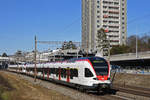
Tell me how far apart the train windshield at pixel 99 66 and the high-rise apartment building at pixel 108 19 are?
335 ft

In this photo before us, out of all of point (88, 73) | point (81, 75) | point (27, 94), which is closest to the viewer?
point (27, 94)

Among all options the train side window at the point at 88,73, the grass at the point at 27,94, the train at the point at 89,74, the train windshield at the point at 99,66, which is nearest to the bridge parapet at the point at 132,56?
the train at the point at 89,74

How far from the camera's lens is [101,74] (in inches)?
864

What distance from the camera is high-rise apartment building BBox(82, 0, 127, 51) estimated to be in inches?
4978

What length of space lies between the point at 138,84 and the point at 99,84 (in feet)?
57.9

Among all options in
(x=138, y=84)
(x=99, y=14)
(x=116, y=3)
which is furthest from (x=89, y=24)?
(x=138, y=84)

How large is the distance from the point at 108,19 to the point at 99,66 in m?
110

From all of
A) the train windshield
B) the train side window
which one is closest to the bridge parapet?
the train windshield

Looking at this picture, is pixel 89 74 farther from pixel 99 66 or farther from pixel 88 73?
pixel 99 66

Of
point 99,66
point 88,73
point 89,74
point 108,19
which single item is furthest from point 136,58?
point 108,19

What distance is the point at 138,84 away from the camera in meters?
37.4

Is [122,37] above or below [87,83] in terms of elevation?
above

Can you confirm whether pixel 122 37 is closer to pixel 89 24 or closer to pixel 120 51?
pixel 89 24

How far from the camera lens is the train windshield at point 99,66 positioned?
22031mm
